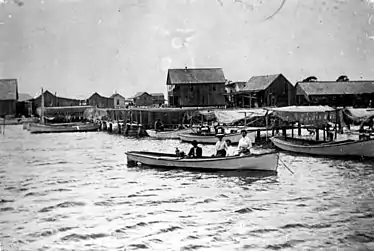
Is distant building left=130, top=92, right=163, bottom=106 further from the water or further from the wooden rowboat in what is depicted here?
the water

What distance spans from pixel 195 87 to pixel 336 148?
16.7 meters

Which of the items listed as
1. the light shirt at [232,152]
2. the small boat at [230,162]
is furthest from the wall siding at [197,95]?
the small boat at [230,162]

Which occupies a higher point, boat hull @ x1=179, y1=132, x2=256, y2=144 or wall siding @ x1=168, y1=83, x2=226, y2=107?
wall siding @ x1=168, y1=83, x2=226, y2=107

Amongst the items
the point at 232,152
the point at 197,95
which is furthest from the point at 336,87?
the point at 232,152

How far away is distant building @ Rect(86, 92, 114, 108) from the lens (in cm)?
4269

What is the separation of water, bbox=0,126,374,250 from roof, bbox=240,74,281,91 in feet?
52.7

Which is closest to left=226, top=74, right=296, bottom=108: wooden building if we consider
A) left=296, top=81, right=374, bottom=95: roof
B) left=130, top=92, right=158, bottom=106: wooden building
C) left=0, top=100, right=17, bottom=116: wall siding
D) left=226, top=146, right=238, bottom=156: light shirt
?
left=296, top=81, right=374, bottom=95: roof

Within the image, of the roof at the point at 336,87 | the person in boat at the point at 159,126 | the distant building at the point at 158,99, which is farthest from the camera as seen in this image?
the distant building at the point at 158,99

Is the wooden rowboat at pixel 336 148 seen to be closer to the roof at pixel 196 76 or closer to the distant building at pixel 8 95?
the roof at pixel 196 76

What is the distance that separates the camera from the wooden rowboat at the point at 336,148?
1240 cm

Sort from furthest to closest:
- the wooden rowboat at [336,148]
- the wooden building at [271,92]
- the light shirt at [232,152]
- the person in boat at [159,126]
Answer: the wooden building at [271,92] < the person in boat at [159,126] < the wooden rowboat at [336,148] < the light shirt at [232,152]

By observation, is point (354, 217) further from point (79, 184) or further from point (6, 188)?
point (6, 188)

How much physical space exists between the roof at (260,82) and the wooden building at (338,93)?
1.74 metres

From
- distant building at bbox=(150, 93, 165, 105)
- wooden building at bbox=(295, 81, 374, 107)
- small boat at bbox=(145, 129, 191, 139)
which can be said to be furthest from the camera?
distant building at bbox=(150, 93, 165, 105)
